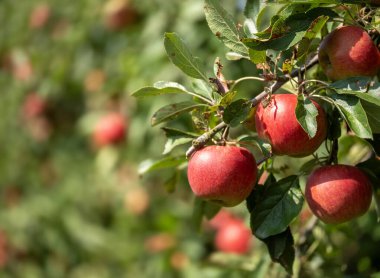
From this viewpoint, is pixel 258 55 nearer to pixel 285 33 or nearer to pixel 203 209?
pixel 285 33

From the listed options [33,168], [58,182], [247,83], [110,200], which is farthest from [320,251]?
[33,168]

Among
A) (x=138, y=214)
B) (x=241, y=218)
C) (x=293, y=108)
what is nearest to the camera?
(x=293, y=108)

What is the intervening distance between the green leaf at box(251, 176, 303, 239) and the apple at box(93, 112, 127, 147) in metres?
2.24

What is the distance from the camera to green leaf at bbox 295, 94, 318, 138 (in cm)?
87

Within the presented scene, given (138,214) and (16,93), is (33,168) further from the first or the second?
(138,214)

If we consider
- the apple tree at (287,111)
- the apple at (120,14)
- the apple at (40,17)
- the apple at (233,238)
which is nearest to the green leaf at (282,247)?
the apple tree at (287,111)

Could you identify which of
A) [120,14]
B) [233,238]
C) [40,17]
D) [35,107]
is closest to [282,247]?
[233,238]

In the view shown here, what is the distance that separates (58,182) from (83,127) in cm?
37

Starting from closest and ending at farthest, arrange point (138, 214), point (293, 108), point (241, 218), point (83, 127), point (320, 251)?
point (293, 108) → point (320, 251) → point (241, 218) → point (138, 214) → point (83, 127)

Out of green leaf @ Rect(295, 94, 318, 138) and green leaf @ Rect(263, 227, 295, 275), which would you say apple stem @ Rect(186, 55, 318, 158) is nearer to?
green leaf @ Rect(295, 94, 318, 138)

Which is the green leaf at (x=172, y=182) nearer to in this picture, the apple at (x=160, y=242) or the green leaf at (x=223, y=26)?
the green leaf at (x=223, y=26)

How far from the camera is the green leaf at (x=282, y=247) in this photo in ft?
3.39

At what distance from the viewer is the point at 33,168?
12.9 ft

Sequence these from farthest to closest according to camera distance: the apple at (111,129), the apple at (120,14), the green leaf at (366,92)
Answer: the apple at (111,129) < the apple at (120,14) < the green leaf at (366,92)
